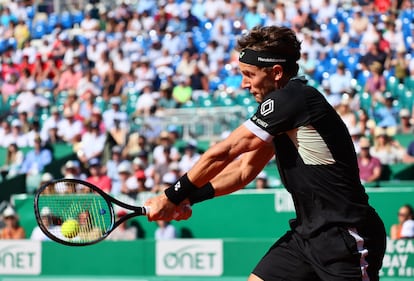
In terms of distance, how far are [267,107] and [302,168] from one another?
37 centimetres

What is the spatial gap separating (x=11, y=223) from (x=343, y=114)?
4860mm

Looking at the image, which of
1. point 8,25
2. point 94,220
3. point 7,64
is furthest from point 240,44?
point 8,25

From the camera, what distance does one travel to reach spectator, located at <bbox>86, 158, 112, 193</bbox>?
1380cm

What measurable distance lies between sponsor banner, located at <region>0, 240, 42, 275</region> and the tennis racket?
6.42 metres

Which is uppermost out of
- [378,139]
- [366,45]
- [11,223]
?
[366,45]

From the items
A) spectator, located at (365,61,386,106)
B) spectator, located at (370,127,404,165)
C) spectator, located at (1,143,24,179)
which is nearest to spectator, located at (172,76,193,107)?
spectator, located at (1,143,24,179)

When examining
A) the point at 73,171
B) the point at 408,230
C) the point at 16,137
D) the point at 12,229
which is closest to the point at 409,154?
the point at 408,230

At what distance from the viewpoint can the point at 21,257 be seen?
11.9 metres

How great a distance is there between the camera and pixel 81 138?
51.4ft

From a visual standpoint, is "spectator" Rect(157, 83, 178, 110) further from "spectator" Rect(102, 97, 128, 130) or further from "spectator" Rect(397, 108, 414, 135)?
"spectator" Rect(397, 108, 414, 135)

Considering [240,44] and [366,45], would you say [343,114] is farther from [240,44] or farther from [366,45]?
[240,44]

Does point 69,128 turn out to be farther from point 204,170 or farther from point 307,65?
point 204,170

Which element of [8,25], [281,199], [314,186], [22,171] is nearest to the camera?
[314,186]

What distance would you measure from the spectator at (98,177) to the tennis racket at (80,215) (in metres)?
8.12
